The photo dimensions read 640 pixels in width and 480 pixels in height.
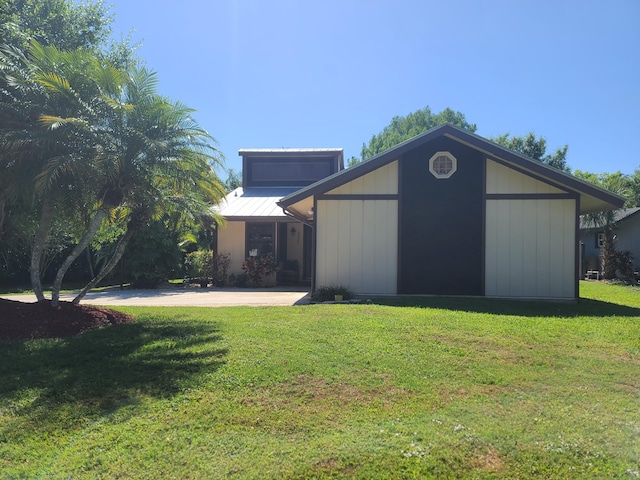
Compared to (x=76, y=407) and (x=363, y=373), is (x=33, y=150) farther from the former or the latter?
(x=363, y=373)

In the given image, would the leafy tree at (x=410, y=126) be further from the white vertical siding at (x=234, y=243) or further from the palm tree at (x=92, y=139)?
the palm tree at (x=92, y=139)

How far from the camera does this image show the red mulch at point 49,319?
705 cm

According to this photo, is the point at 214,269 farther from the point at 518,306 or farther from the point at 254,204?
the point at 518,306

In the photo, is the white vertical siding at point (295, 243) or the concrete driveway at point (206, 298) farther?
the white vertical siding at point (295, 243)

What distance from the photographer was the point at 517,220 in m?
11.4

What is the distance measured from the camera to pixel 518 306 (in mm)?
10094

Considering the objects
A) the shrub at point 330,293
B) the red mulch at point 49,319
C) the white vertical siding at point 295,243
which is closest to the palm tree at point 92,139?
the red mulch at point 49,319

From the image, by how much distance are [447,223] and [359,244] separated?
2411 millimetres

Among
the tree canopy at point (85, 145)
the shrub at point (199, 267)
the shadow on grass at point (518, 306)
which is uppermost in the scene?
the tree canopy at point (85, 145)

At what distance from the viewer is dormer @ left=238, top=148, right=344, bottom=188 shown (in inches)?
773

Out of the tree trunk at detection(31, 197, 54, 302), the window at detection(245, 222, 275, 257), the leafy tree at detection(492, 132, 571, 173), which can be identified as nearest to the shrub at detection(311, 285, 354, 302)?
the window at detection(245, 222, 275, 257)

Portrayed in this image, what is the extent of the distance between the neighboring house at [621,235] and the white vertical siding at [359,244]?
16962 millimetres

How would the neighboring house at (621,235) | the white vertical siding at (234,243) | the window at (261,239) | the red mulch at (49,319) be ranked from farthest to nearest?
the neighboring house at (621,235) < the window at (261,239) < the white vertical siding at (234,243) < the red mulch at (49,319)

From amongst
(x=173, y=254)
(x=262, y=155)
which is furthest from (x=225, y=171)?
(x=262, y=155)
